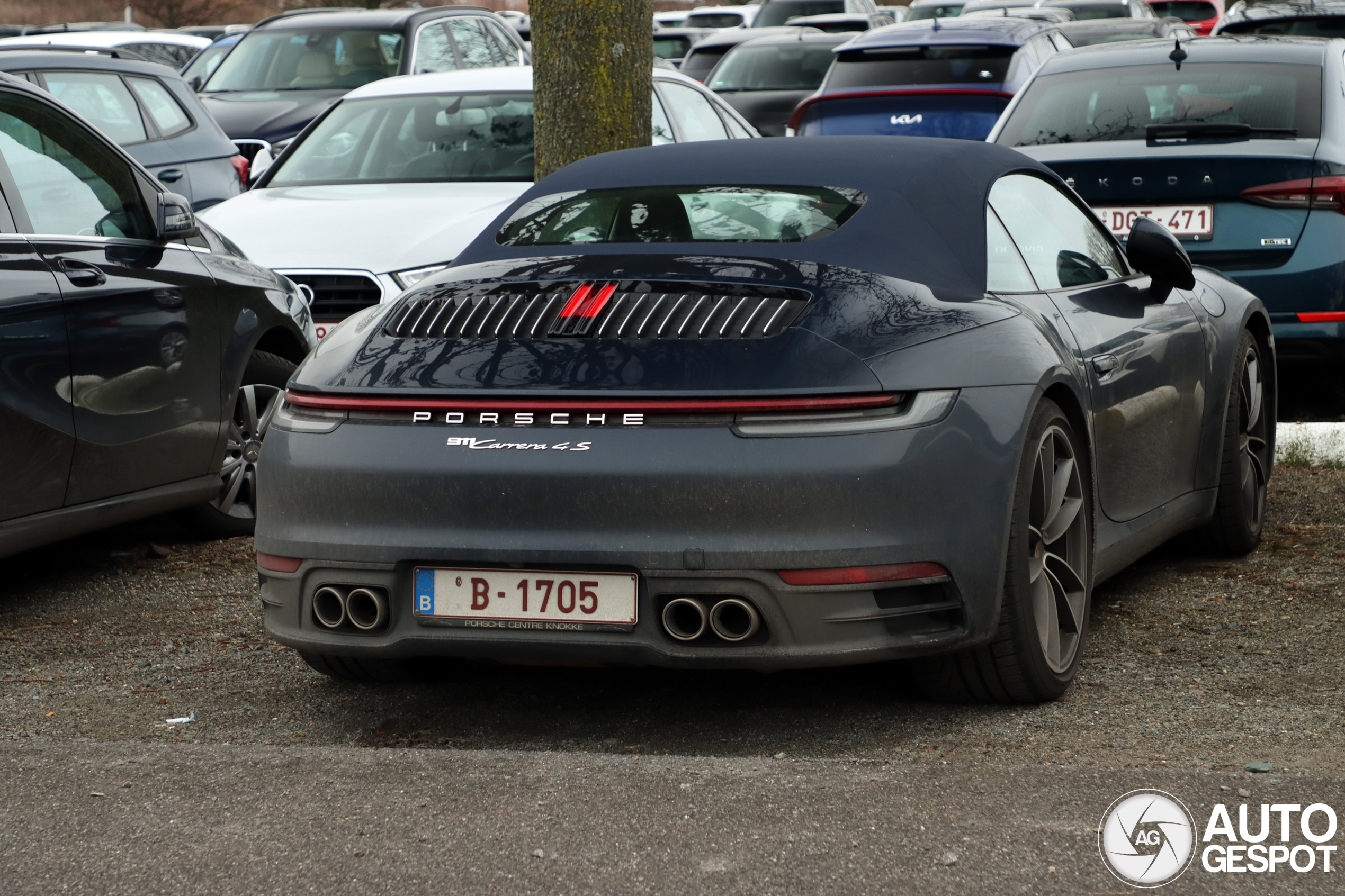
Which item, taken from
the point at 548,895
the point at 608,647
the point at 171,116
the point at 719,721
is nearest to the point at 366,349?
the point at 608,647

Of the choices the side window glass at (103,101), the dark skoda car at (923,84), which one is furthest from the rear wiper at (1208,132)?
the side window glass at (103,101)

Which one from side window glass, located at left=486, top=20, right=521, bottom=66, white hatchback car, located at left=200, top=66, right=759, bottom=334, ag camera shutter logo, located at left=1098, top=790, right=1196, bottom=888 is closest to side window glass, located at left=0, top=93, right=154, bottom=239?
white hatchback car, located at left=200, top=66, right=759, bottom=334

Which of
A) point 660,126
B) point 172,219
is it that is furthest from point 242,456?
point 660,126

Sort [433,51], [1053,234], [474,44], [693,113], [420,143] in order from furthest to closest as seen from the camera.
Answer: [474,44]
[433,51]
[693,113]
[420,143]
[1053,234]

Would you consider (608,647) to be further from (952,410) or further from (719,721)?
(952,410)

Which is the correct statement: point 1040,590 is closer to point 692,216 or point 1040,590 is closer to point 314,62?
point 692,216

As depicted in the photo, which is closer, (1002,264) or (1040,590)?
(1040,590)

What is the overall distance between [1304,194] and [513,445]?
4.63 meters

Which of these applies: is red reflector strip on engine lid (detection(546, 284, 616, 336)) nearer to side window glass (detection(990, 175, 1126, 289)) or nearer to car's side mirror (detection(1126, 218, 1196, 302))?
side window glass (detection(990, 175, 1126, 289))

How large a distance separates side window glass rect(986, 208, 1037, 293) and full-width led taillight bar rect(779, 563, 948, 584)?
0.86 metres

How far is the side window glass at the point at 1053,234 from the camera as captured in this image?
4.61 m

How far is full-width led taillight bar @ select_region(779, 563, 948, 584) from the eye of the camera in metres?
3.60

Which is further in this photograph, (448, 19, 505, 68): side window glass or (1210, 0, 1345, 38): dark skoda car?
(448, 19, 505, 68): side window glass

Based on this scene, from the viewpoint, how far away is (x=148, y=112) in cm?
1127
